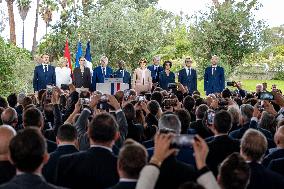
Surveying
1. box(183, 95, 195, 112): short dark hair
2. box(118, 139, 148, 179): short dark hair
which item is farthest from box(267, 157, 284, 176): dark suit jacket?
box(183, 95, 195, 112): short dark hair

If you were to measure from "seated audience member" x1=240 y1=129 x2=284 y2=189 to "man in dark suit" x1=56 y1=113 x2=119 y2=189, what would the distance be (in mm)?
1108

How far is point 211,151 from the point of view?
5.84 m

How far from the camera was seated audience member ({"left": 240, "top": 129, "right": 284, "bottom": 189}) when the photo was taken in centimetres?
465

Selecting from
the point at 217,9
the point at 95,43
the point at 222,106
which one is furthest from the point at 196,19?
the point at 222,106

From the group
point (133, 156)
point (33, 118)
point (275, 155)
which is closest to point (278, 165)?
point (275, 155)

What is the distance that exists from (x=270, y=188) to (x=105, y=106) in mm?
3262

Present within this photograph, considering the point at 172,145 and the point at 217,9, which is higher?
the point at 217,9

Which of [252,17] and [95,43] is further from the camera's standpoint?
[95,43]

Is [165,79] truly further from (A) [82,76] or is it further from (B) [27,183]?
(B) [27,183]

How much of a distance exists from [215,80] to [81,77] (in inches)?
163

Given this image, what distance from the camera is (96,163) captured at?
4703 mm

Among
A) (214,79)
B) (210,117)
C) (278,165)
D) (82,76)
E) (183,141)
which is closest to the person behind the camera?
(183,141)

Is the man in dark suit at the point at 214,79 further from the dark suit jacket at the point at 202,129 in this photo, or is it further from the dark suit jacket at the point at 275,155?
the dark suit jacket at the point at 275,155

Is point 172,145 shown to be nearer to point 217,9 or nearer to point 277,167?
point 277,167
